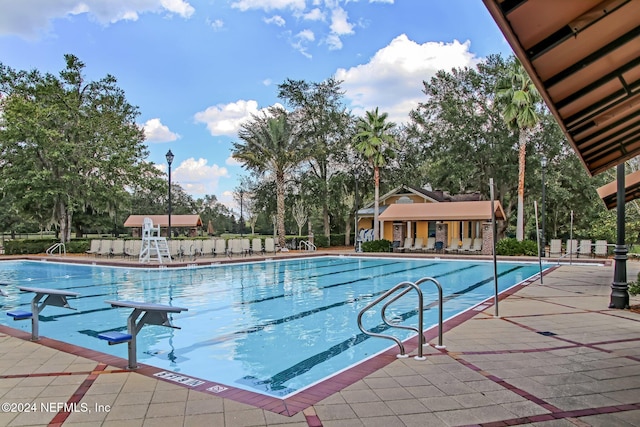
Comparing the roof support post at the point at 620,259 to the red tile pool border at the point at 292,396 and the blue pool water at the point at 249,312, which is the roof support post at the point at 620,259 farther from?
the red tile pool border at the point at 292,396

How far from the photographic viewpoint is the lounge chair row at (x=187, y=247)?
20672 mm

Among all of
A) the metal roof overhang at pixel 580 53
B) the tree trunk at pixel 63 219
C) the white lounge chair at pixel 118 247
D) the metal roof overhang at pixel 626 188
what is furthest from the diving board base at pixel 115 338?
the tree trunk at pixel 63 219

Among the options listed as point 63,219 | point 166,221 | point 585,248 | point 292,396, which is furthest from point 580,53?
point 166,221

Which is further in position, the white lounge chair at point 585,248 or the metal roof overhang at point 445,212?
the metal roof overhang at point 445,212

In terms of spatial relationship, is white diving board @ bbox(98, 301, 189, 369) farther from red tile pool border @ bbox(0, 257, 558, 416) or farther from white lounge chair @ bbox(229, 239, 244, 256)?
white lounge chair @ bbox(229, 239, 244, 256)

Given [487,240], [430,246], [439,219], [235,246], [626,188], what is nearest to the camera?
[626,188]

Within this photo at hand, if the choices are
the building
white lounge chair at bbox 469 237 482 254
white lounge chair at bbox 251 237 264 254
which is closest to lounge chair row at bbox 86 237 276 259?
white lounge chair at bbox 251 237 264 254

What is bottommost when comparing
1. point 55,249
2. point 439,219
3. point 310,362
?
point 310,362

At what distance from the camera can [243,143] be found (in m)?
29.2

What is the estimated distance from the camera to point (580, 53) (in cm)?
369

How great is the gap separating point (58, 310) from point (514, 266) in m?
17.4

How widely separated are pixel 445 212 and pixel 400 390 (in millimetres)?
22250

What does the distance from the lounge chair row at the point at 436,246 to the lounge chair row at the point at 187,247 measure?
9285 millimetres

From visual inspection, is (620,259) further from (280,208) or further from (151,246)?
(280,208)
